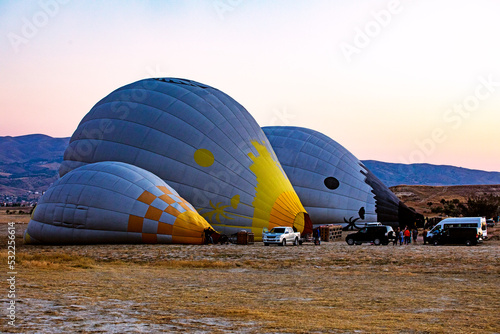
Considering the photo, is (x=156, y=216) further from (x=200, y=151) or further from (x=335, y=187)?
(x=335, y=187)

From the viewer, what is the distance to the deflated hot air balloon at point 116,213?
79.0ft

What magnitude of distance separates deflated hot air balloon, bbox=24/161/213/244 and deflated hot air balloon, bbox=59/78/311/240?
2.25 metres

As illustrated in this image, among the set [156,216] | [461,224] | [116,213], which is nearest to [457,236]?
[461,224]

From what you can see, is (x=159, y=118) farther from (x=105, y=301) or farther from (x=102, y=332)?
(x=102, y=332)

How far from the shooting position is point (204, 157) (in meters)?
27.6

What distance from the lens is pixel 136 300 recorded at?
32.0ft

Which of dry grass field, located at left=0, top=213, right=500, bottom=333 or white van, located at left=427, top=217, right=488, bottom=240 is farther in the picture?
white van, located at left=427, top=217, right=488, bottom=240

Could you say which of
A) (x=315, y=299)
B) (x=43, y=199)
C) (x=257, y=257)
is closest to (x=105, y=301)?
(x=315, y=299)

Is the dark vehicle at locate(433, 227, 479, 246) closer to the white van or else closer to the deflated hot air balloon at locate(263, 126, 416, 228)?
the white van

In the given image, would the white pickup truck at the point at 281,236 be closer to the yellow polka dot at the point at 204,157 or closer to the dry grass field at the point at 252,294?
the yellow polka dot at the point at 204,157

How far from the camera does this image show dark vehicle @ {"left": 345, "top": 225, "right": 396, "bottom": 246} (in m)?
31.0

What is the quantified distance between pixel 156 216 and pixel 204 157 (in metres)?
4.58

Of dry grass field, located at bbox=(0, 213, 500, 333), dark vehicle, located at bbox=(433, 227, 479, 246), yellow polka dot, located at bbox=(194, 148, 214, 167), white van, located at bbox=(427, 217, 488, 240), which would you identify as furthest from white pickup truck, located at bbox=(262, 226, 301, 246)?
white van, located at bbox=(427, 217, 488, 240)

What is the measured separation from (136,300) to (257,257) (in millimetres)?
10591
